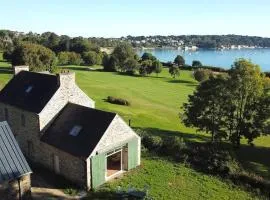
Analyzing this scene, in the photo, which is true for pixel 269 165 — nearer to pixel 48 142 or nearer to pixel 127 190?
pixel 127 190

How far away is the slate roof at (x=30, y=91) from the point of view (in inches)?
1141

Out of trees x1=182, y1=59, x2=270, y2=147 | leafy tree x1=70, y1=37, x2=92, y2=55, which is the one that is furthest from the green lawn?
leafy tree x1=70, y1=37, x2=92, y2=55

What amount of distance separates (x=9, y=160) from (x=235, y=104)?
2712 cm

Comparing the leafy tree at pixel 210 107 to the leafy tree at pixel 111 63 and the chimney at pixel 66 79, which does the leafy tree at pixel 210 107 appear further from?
the leafy tree at pixel 111 63

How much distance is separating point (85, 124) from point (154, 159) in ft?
24.6

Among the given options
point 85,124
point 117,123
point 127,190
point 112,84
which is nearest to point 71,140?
point 85,124

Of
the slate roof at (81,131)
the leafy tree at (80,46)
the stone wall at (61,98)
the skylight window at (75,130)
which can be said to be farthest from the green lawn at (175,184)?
the leafy tree at (80,46)

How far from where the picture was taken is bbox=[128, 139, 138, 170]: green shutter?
2759cm

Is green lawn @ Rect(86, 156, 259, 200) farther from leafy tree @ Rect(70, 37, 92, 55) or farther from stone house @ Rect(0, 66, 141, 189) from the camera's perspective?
leafy tree @ Rect(70, 37, 92, 55)

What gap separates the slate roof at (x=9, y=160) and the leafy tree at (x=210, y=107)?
79.4 feet

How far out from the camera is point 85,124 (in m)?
26.6

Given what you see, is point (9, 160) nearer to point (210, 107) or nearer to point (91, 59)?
point (210, 107)

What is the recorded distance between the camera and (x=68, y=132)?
26750 millimetres

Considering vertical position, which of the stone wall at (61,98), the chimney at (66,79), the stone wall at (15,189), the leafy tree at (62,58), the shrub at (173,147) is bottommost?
the shrub at (173,147)
